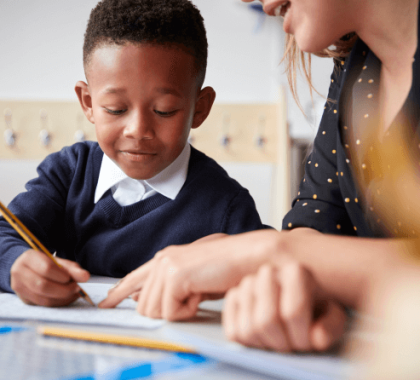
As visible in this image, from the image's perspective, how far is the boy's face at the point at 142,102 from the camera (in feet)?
1.98

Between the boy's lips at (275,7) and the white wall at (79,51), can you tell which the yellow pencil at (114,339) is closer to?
the boy's lips at (275,7)

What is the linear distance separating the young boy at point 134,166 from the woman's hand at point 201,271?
9.2 inches

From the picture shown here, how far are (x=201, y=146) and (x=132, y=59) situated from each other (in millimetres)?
853

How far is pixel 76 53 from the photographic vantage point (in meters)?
2.01

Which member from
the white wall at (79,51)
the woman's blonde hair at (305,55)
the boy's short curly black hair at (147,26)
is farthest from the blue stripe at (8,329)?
the white wall at (79,51)

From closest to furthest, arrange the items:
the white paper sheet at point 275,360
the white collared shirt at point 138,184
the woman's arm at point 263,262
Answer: the white paper sheet at point 275,360, the woman's arm at point 263,262, the white collared shirt at point 138,184

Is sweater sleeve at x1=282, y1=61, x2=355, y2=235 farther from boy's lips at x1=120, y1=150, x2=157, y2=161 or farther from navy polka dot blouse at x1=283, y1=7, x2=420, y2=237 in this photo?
boy's lips at x1=120, y1=150, x2=157, y2=161

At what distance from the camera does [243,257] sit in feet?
1.10

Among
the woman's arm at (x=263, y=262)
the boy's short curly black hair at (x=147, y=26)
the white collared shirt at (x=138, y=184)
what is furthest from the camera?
the white collared shirt at (x=138, y=184)

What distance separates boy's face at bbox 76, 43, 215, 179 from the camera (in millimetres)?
604

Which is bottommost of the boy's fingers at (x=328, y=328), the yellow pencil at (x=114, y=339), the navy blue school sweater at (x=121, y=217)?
the navy blue school sweater at (x=121, y=217)

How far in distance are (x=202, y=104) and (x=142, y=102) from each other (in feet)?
0.52

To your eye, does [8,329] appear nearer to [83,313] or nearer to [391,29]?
[83,313]

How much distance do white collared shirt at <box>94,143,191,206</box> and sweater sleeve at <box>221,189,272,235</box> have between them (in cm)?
10
